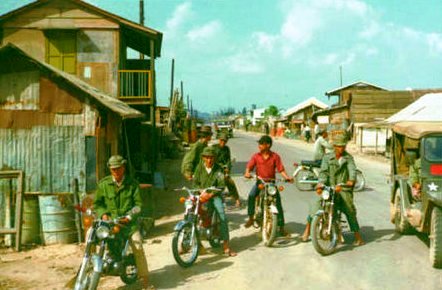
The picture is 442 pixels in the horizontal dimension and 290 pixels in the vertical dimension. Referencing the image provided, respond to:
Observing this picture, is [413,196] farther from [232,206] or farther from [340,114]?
[340,114]

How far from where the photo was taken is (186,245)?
291 inches

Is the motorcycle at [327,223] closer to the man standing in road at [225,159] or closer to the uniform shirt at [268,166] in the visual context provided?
the uniform shirt at [268,166]

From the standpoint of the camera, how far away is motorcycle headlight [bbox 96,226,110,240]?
584 cm

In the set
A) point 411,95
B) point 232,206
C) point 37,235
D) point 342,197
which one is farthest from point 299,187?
point 411,95

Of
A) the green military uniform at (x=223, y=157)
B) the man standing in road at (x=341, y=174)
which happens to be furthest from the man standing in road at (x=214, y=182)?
the green military uniform at (x=223, y=157)

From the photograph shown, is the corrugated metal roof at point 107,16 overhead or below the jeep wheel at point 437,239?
overhead

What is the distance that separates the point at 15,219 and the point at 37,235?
53 cm

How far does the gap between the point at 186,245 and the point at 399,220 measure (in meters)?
4.21

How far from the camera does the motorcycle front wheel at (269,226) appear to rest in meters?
8.23

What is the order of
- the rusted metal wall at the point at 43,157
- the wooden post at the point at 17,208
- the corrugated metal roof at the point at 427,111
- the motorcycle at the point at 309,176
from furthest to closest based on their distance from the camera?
the motorcycle at the point at 309,176
the corrugated metal roof at the point at 427,111
the rusted metal wall at the point at 43,157
the wooden post at the point at 17,208

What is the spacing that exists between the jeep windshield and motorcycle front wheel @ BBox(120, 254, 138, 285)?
4.50 m

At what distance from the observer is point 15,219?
9.66 m

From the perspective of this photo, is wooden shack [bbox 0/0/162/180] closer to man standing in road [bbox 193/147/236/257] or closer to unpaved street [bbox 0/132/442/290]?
unpaved street [bbox 0/132/442/290]

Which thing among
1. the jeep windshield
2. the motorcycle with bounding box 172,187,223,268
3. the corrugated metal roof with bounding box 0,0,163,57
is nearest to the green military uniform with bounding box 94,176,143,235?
the motorcycle with bounding box 172,187,223,268
